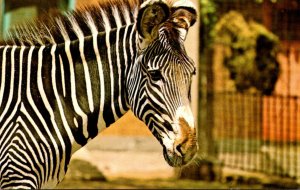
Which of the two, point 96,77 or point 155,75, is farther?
point 96,77

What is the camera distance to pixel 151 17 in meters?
5.90

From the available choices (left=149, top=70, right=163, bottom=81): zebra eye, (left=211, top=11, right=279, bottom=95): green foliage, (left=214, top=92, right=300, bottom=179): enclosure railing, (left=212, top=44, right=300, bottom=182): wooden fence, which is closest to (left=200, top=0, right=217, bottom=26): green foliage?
(left=211, top=11, right=279, bottom=95): green foliage

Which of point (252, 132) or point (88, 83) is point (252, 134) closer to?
point (252, 132)

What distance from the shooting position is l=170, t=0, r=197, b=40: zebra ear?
6203mm

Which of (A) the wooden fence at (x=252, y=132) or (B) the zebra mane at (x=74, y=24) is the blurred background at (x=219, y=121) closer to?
(A) the wooden fence at (x=252, y=132)

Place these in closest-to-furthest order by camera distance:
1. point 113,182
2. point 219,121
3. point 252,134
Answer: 1. point 113,182
2. point 219,121
3. point 252,134

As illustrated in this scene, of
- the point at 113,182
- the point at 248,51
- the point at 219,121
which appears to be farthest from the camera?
the point at 219,121

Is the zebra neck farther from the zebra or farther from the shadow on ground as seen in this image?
the shadow on ground

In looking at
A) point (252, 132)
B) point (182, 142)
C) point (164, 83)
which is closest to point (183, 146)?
point (182, 142)

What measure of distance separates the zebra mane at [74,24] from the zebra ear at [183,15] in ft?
0.97

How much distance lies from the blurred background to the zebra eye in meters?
7.35

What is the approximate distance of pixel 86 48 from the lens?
20.5 ft

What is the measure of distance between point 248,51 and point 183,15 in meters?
9.46

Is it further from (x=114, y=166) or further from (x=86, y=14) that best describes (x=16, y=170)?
(x=114, y=166)
